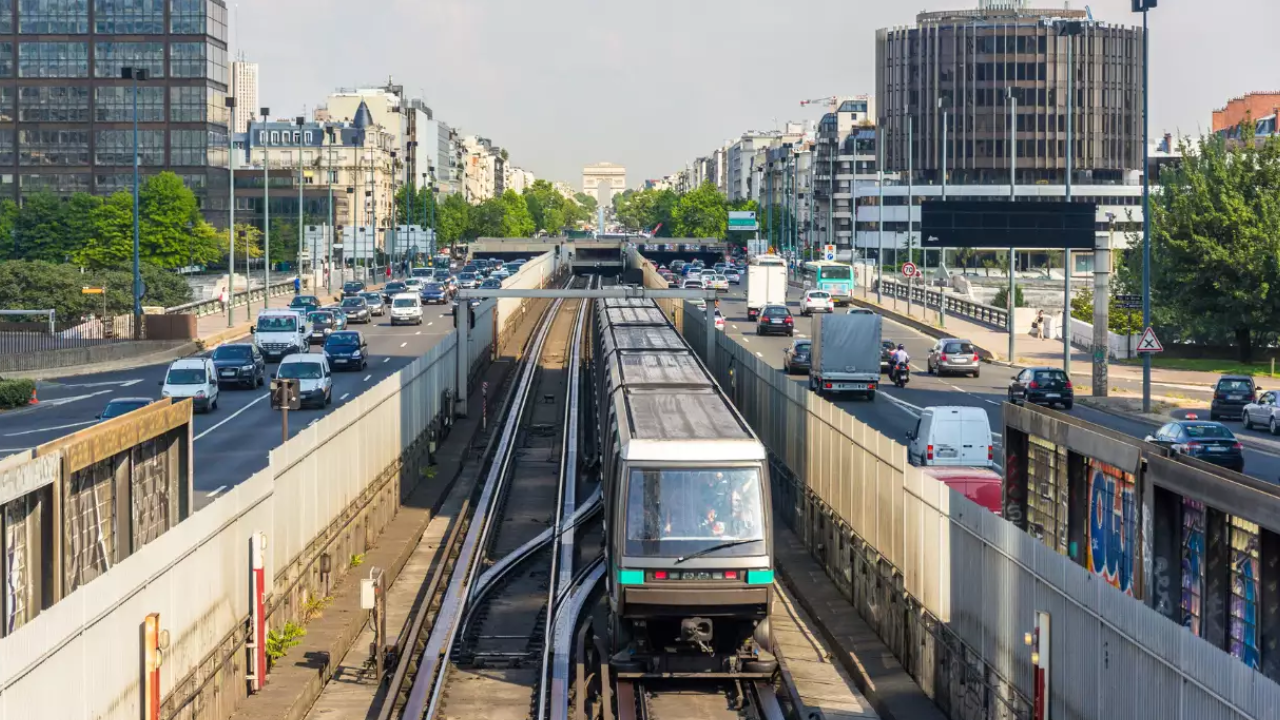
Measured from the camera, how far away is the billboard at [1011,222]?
56906 mm

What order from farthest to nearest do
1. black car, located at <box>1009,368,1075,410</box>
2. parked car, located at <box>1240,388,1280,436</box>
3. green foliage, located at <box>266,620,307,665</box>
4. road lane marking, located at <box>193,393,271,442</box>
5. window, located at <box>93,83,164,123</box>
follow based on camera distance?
window, located at <box>93,83,164,123</box> < black car, located at <box>1009,368,1075,410</box> < parked car, located at <box>1240,388,1280,436</box> < road lane marking, located at <box>193,393,271,442</box> < green foliage, located at <box>266,620,307,665</box>

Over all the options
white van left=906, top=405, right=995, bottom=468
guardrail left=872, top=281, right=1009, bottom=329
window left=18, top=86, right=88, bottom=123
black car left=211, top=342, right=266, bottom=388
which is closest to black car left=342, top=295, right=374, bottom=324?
guardrail left=872, top=281, right=1009, bottom=329

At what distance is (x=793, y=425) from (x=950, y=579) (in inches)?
524

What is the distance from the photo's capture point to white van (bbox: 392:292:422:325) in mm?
88000

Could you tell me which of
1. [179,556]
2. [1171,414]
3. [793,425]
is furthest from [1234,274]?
[179,556]

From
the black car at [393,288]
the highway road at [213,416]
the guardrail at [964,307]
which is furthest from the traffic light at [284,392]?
the black car at [393,288]

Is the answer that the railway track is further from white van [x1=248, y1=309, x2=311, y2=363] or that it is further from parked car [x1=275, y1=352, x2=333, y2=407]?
white van [x1=248, y1=309, x2=311, y2=363]

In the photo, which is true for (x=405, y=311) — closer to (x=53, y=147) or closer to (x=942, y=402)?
(x=942, y=402)

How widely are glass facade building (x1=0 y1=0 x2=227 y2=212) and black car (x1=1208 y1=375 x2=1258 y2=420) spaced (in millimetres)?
103484

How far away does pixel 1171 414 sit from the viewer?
52000 mm

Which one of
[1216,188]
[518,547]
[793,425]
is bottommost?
[518,547]

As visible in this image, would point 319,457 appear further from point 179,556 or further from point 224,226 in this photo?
point 224,226

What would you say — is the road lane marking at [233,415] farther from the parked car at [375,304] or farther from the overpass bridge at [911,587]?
the parked car at [375,304]

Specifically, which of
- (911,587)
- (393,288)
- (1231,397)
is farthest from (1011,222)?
(393,288)
